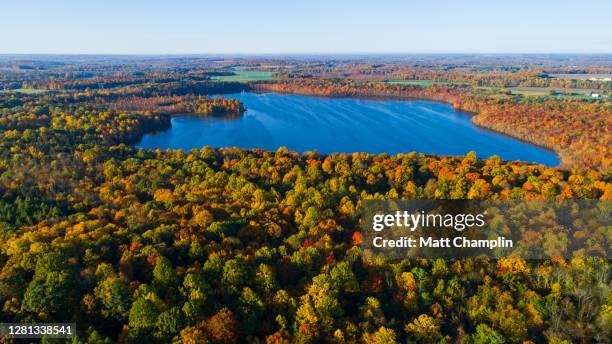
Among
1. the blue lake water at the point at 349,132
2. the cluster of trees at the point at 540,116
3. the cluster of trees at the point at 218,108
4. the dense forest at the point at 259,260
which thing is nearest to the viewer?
the dense forest at the point at 259,260

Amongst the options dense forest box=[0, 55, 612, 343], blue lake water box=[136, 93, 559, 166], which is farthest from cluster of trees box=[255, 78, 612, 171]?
dense forest box=[0, 55, 612, 343]

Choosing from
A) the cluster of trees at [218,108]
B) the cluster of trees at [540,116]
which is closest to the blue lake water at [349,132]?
the cluster of trees at [540,116]

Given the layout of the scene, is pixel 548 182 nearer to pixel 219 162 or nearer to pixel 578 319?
pixel 578 319

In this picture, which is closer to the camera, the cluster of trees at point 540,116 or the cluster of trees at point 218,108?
the cluster of trees at point 540,116

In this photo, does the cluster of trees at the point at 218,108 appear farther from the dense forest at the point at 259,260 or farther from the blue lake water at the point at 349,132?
the dense forest at the point at 259,260

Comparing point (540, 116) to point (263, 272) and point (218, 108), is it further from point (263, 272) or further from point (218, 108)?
point (263, 272)

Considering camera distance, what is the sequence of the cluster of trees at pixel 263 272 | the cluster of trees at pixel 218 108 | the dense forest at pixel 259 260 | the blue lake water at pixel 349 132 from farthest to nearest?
the cluster of trees at pixel 218 108
the blue lake water at pixel 349 132
the dense forest at pixel 259 260
the cluster of trees at pixel 263 272

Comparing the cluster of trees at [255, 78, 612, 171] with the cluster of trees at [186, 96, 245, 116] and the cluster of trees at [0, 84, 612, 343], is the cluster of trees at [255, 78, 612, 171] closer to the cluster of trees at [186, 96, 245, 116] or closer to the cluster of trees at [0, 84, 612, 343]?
the cluster of trees at [0, 84, 612, 343]

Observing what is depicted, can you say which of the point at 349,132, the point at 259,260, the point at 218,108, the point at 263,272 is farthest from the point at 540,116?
the point at 263,272
